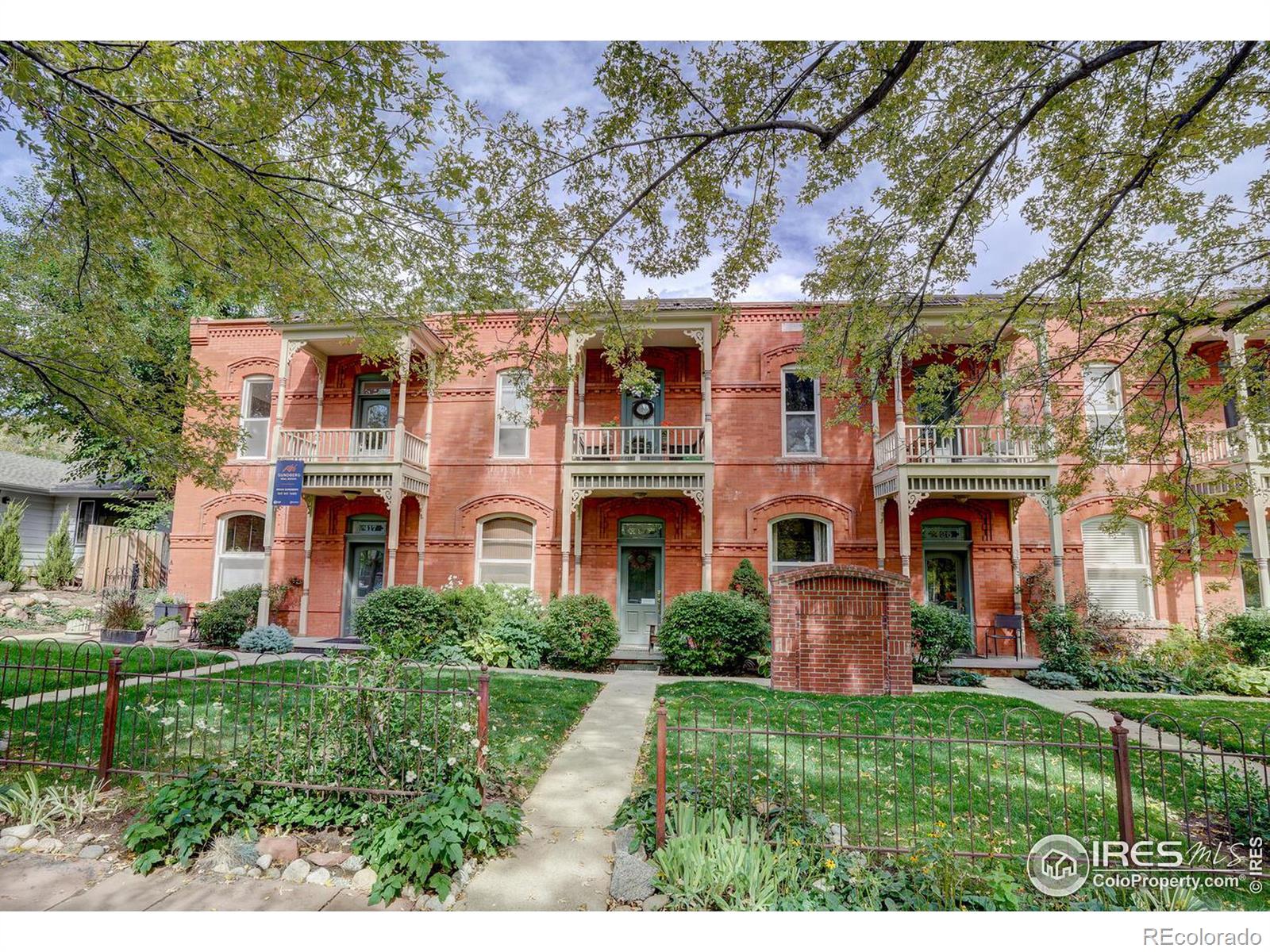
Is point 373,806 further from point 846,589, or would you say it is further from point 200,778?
point 846,589

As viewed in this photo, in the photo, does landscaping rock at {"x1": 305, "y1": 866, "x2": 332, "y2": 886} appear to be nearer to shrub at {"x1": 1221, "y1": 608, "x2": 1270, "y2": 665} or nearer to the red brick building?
the red brick building

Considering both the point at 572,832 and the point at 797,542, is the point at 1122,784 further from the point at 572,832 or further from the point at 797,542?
the point at 797,542

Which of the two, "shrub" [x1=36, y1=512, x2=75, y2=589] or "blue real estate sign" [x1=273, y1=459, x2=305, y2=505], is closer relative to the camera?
"blue real estate sign" [x1=273, y1=459, x2=305, y2=505]

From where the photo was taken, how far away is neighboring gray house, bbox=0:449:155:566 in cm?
1784

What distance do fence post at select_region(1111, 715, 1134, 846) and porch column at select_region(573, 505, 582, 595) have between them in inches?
389

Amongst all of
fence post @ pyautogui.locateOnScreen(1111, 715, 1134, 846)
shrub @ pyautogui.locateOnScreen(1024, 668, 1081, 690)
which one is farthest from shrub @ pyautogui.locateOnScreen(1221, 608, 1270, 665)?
fence post @ pyautogui.locateOnScreen(1111, 715, 1134, 846)

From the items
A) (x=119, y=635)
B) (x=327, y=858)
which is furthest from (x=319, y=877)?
(x=119, y=635)

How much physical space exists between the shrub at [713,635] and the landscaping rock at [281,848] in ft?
23.5

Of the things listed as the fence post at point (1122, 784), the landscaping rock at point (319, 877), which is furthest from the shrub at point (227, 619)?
the fence post at point (1122, 784)

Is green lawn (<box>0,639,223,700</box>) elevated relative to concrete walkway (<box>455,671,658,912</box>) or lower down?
elevated

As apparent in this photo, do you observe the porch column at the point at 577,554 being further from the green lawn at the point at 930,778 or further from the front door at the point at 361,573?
the green lawn at the point at 930,778

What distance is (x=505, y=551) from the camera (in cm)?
1339

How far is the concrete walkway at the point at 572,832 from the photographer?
3.42 m

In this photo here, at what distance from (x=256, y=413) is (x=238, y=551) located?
3310mm
